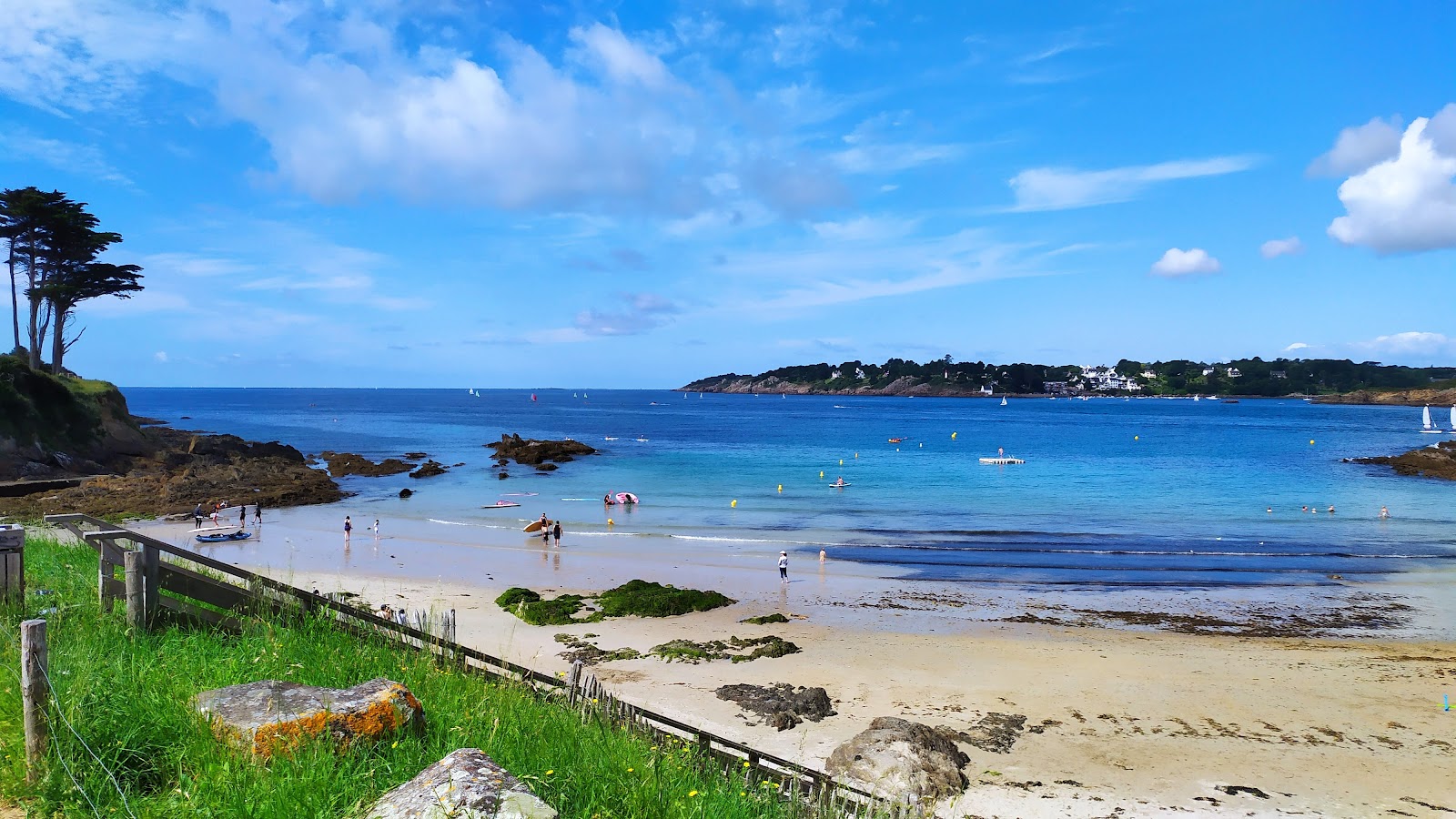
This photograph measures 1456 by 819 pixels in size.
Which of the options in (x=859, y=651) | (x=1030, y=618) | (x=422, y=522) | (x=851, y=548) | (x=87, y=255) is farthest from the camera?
(x=87, y=255)

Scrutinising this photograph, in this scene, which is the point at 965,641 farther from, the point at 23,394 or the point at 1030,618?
the point at 23,394

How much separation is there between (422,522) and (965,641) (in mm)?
29947

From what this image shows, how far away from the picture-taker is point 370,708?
5.25 m

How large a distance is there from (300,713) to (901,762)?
8855 millimetres

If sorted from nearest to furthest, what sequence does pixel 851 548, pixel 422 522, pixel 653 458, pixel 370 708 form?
pixel 370 708 < pixel 851 548 < pixel 422 522 < pixel 653 458

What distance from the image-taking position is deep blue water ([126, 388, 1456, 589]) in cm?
3278

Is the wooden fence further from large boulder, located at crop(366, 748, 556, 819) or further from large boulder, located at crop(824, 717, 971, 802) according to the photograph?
large boulder, located at crop(824, 717, 971, 802)

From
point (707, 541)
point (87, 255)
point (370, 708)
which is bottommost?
point (707, 541)

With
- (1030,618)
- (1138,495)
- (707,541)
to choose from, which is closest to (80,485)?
(707,541)

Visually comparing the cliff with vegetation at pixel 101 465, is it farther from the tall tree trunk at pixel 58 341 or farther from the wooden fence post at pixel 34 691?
the wooden fence post at pixel 34 691

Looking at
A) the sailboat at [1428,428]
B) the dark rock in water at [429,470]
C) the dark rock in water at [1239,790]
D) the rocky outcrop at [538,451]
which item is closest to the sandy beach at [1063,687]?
the dark rock in water at [1239,790]

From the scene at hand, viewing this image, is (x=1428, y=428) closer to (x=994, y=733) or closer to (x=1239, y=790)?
(x=1239, y=790)

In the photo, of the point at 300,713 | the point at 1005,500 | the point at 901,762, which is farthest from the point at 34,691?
the point at 1005,500

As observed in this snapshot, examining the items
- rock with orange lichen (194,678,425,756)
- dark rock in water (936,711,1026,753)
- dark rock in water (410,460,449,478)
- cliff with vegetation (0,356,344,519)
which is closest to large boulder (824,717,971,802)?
dark rock in water (936,711,1026,753)
